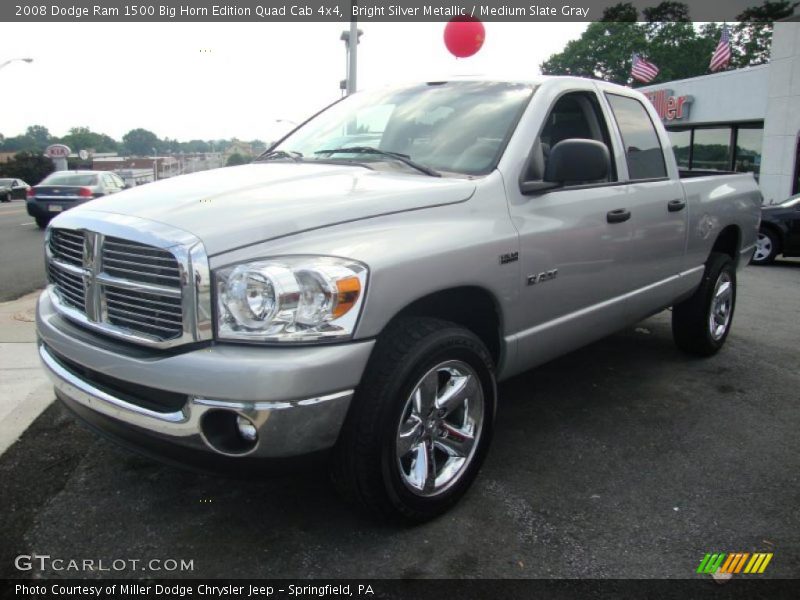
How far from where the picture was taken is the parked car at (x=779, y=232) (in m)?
11.1

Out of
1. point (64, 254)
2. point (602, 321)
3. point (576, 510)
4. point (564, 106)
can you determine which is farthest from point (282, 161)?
point (576, 510)

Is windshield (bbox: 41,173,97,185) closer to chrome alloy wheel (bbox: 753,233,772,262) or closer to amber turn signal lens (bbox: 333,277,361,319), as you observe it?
chrome alloy wheel (bbox: 753,233,772,262)

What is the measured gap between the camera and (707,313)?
5008 millimetres

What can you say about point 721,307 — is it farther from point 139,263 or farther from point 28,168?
point 28,168

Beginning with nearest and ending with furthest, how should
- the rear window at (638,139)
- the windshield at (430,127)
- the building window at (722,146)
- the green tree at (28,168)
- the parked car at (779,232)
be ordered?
the windshield at (430,127) → the rear window at (638,139) → the parked car at (779,232) → the building window at (722,146) → the green tree at (28,168)

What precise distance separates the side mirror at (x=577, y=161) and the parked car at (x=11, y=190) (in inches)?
1705

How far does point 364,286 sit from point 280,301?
0.30m

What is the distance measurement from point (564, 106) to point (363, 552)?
8.57 feet

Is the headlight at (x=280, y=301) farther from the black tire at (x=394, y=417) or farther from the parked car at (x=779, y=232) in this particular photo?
the parked car at (x=779, y=232)

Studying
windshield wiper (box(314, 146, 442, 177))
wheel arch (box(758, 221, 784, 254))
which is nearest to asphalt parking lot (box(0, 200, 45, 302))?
windshield wiper (box(314, 146, 442, 177))

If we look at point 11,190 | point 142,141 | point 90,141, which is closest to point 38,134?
point 90,141

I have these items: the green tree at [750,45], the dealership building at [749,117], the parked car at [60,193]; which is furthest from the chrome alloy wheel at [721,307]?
the green tree at [750,45]

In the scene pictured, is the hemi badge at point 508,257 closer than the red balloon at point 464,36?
Yes

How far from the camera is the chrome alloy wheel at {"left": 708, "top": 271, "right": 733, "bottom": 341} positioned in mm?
5102
